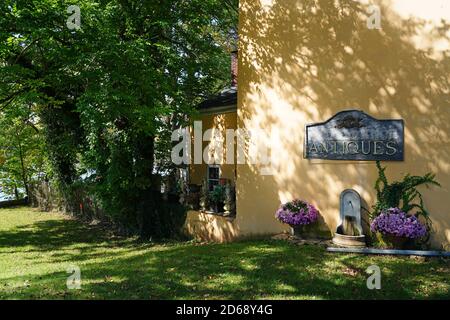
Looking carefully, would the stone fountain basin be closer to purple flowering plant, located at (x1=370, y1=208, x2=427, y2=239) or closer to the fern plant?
purple flowering plant, located at (x1=370, y1=208, x2=427, y2=239)

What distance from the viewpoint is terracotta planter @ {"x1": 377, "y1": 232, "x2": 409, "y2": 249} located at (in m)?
8.97

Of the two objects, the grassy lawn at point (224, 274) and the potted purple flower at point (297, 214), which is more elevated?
the potted purple flower at point (297, 214)

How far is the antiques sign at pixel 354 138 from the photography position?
960cm

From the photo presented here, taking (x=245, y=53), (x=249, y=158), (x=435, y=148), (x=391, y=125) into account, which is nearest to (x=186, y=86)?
(x=245, y=53)

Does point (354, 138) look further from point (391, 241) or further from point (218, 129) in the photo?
point (218, 129)

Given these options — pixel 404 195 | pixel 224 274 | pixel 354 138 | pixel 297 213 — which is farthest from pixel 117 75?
pixel 404 195

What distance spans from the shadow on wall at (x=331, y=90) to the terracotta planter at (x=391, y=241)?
2.93ft

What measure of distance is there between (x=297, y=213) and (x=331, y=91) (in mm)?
3276

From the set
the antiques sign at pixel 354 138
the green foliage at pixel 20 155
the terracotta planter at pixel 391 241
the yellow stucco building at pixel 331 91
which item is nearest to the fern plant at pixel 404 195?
the yellow stucco building at pixel 331 91

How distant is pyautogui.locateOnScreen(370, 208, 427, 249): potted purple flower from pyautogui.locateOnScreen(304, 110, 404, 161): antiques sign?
139cm

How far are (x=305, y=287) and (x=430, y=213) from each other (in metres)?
4.28

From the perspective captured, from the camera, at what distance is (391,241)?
9109 millimetres

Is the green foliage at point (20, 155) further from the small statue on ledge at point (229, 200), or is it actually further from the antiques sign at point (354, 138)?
the antiques sign at point (354, 138)

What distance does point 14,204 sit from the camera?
1048 inches
